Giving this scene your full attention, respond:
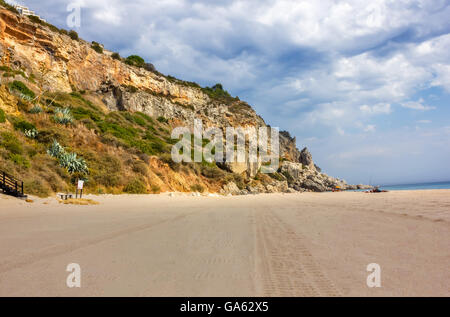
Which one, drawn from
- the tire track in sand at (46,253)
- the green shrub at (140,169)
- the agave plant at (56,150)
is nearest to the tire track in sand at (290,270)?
the tire track in sand at (46,253)

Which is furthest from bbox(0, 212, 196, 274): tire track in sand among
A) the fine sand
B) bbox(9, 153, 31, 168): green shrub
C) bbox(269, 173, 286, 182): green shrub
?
bbox(269, 173, 286, 182): green shrub

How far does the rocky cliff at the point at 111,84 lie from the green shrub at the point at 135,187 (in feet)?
36.9

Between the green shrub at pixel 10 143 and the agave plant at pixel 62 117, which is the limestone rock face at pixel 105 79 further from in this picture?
the green shrub at pixel 10 143

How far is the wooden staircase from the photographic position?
409 inches

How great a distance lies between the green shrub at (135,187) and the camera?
58.6 ft

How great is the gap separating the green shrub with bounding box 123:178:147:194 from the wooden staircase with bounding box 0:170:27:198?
6.86 metres

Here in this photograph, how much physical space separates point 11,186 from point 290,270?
42.4 feet

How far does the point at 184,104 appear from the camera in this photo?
182 feet

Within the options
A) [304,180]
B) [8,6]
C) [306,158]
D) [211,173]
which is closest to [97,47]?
[8,6]

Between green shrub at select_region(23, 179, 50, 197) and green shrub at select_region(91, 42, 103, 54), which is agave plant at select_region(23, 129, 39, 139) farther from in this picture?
green shrub at select_region(91, 42, 103, 54)

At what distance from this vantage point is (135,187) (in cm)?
1817

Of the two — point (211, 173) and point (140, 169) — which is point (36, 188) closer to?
A: point (140, 169)

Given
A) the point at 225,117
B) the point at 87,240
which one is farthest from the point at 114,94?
the point at 87,240
